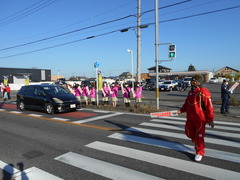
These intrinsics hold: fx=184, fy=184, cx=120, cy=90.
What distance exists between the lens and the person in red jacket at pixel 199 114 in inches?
145

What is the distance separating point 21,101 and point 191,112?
10.8m

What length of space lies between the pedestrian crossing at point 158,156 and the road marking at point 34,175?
1.68ft

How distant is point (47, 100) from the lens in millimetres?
9703

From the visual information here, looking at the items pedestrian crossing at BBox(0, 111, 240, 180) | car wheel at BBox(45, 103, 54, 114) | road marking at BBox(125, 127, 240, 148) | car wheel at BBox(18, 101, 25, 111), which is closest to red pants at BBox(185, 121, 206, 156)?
pedestrian crossing at BBox(0, 111, 240, 180)

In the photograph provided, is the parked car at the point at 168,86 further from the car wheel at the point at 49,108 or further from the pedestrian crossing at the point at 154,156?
the pedestrian crossing at the point at 154,156

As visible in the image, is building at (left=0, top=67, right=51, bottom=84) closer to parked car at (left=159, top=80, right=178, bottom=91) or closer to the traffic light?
parked car at (left=159, top=80, right=178, bottom=91)

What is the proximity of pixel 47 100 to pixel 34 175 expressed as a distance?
6768mm

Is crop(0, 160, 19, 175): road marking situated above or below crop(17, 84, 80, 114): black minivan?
below

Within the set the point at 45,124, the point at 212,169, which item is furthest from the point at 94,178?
the point at 45,124

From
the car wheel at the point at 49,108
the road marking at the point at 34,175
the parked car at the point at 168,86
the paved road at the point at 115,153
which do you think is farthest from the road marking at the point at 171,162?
the parked car at the point at 168,86

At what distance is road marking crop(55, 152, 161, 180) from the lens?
3.28 meters

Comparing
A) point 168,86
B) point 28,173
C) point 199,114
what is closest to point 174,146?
point 199,114

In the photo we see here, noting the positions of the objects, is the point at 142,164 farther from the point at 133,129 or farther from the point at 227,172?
the point at 133,129

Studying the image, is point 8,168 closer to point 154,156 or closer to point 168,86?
point 154,156
